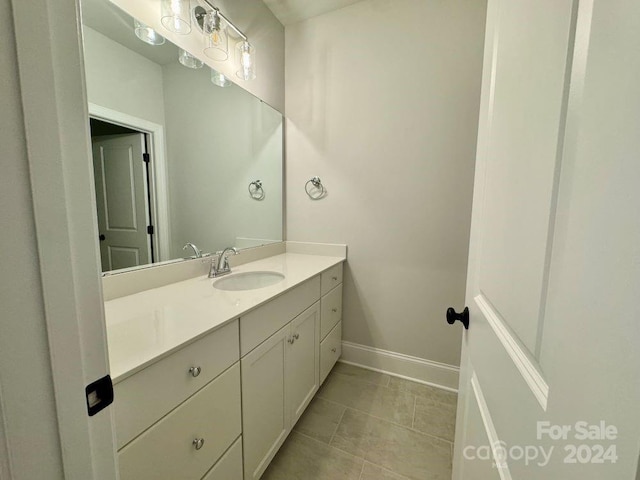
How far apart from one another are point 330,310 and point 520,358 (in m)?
1.40

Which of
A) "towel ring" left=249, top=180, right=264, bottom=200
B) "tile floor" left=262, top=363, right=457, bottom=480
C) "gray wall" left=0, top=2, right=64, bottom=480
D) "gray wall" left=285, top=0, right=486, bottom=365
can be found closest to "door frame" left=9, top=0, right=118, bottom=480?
"gray wall" left=0, top=2, right=64, bottom=480

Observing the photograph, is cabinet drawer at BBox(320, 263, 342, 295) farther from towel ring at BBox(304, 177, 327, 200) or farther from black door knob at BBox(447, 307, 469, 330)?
black door knob at BBox(447, 307, 469, 330)

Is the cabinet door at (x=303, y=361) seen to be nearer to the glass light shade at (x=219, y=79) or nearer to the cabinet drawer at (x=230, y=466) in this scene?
the cabinet drawer at (x=230, y=466)

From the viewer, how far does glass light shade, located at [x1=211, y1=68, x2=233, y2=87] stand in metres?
1.43

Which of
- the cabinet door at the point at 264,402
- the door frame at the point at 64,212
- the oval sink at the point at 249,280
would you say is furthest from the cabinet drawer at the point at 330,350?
the door frame at the point at 64,212

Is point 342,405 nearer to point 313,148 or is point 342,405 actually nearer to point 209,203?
point 209,203

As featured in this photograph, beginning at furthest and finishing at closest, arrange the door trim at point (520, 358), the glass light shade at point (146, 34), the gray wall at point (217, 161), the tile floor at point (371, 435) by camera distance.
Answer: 1. the gray wall at point (217, 161)
2. the tile floor at point (371, 435)
3. the glass light shade at point (146, 34)
4. the door trim at point (520, 358)

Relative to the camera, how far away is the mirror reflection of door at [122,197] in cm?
100

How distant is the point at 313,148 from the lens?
1939 millimetres

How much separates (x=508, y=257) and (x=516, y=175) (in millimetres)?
149

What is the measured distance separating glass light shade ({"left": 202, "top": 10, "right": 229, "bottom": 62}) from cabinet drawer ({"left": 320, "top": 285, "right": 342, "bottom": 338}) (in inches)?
61.5

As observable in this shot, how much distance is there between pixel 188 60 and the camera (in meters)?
1.27

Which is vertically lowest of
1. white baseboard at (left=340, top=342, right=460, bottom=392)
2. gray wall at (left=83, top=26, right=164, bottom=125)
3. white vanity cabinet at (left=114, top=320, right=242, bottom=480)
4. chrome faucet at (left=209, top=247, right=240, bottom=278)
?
white baseboard at (left=340, top=342, right=460, bottom=392)

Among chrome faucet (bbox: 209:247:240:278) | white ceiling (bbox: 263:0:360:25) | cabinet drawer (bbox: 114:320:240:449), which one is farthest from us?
white ceiling (bbox: 263:0:360:25)
